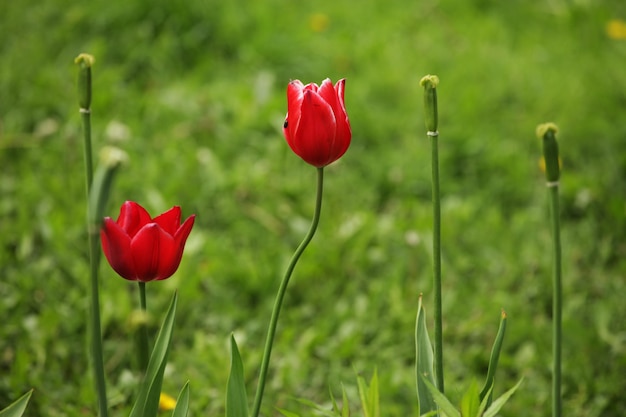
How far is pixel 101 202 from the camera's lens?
0.74 meters

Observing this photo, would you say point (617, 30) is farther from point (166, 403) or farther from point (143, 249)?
point (143, 249)

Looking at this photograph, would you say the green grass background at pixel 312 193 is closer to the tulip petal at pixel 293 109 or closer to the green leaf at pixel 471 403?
the green leaf at pixel 471 403

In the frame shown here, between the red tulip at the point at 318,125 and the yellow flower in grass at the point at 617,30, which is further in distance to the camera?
the yellow flower in grass at the point at 617,30

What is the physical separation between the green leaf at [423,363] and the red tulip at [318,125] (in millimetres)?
268

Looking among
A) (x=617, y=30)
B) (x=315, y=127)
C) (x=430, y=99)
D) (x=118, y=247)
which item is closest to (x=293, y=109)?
(x=315, y=127)

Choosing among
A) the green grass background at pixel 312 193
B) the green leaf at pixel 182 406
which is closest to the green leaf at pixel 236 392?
the green leaf at pixel 182 406

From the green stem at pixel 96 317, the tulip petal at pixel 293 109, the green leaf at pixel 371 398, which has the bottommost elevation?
the green leaf at pixel 371 398

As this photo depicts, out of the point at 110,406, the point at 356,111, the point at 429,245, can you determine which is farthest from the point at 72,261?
the point at 356,111

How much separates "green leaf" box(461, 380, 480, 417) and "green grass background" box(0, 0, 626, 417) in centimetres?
44

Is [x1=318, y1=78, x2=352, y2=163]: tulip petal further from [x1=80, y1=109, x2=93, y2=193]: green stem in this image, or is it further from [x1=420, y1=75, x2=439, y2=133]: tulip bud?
[x1=80, y1=109, x2=93, y2=193]: green stem

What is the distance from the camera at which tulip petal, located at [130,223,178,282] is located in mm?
979

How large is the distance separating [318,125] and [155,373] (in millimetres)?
403

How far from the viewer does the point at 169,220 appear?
1066 millimetres

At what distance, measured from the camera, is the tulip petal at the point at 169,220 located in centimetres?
106
